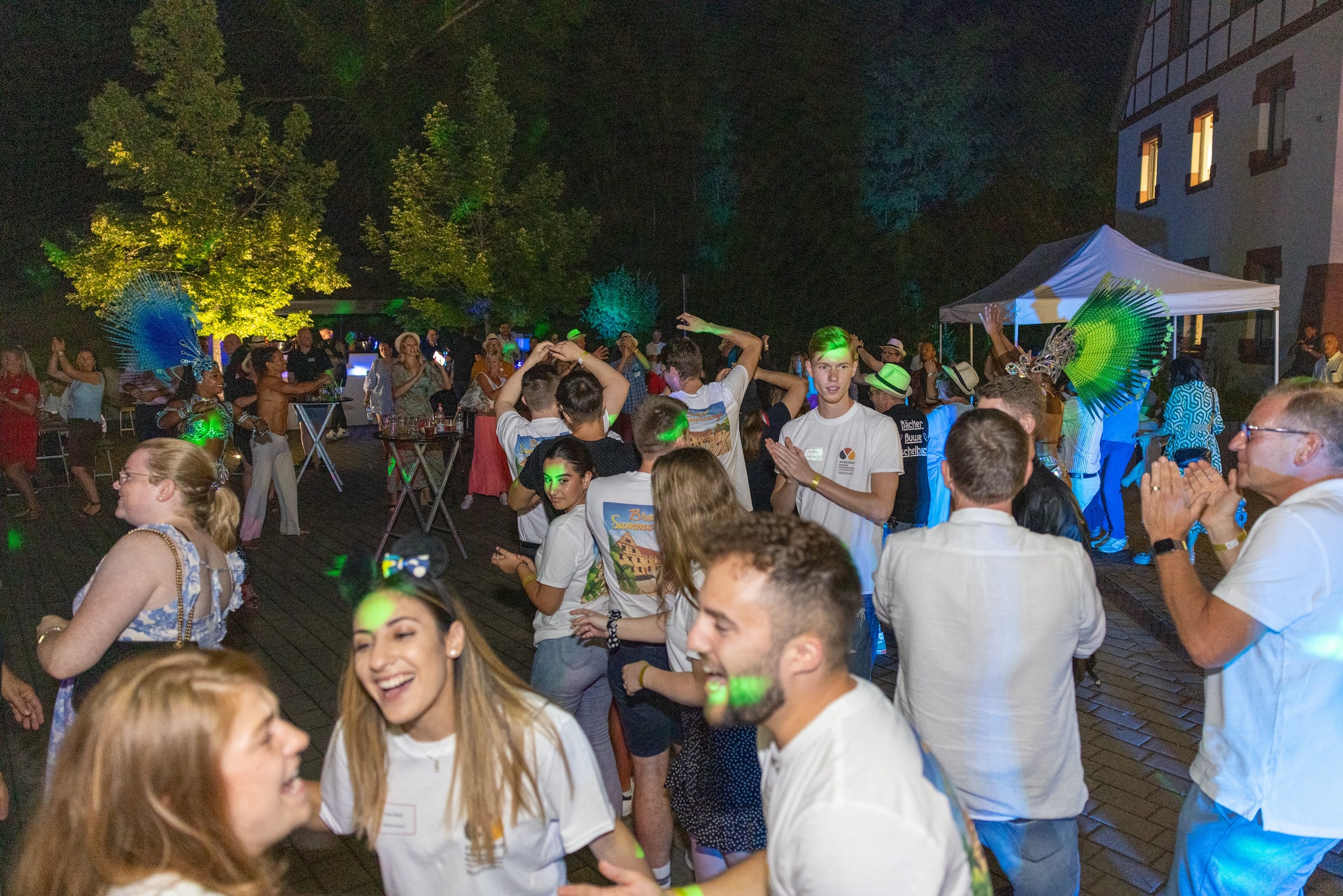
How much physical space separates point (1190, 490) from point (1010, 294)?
848 centimetres

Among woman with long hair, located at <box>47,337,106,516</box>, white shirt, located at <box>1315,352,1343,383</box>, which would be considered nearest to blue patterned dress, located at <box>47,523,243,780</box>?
woman with long hair, located at <box>47,337,106,516</box>

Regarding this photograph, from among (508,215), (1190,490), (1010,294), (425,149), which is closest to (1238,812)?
(1190,490)

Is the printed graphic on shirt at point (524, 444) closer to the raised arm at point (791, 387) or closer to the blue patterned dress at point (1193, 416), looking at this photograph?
the raised arm at point (791, 387)

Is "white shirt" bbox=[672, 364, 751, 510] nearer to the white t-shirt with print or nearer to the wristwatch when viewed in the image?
the white t-shirt with print

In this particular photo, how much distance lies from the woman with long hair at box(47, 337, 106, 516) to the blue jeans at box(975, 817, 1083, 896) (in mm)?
11046

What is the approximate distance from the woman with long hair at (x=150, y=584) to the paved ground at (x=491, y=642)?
1.71 feet

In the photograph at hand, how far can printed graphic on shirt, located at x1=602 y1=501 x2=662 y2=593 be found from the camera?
330cm

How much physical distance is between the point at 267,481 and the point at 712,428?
5922mm

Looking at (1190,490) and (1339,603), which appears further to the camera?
(1190,490)

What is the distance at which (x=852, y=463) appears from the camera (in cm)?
426

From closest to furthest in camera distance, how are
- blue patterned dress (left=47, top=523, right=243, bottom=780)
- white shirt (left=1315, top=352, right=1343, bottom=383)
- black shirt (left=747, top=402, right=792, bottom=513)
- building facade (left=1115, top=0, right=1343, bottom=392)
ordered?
blue patterned dress (left=47, top=523, right=243, bottom=780) → black shirt (left=747, top=402, right=792, bottom=513) → white shirt (left=1315, top=352, right=1343, bottom=383) → building facade (left=1115, top=0, right=1343, bottom=392)

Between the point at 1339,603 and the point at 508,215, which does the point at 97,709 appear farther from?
the point at 508,215

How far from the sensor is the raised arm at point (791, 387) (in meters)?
6.04

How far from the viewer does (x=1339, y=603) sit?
2.27 metres
